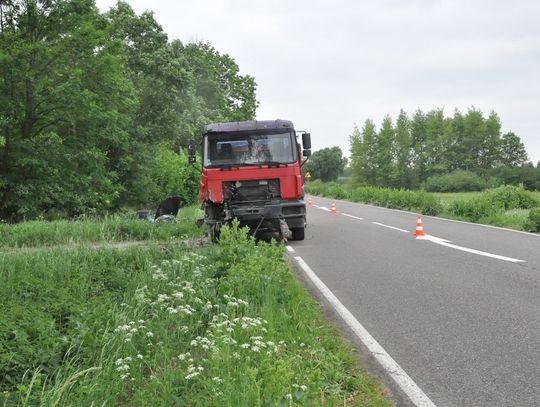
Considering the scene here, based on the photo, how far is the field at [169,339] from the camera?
324 cm

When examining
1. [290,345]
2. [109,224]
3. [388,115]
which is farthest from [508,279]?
[388,115]

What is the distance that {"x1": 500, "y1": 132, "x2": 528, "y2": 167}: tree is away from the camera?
95825 mm

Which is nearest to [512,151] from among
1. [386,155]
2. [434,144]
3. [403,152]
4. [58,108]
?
[434,144]

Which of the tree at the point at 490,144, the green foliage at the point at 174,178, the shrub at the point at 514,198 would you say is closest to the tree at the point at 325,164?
the tree at the point at 490,144

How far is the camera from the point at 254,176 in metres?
12.5

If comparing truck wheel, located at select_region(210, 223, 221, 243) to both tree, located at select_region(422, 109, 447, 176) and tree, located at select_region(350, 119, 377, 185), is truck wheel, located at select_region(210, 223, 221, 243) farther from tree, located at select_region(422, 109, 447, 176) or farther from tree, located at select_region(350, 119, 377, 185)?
tree, located at select_region(422, 109, 447, 176)

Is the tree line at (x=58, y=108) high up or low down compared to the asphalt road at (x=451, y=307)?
up

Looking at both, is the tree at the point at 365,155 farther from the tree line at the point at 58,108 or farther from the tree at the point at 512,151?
the tree line at the point at 58,108

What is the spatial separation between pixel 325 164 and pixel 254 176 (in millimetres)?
114198

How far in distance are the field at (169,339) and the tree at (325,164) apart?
4684 inches

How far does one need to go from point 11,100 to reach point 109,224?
9226 mm

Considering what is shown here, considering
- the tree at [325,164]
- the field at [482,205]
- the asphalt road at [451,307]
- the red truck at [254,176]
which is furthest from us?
the tree at [325,164]

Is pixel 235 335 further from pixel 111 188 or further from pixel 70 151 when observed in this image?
pixel 111 188

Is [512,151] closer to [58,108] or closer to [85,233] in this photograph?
[58,108]
